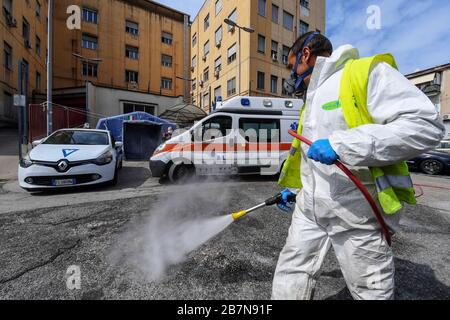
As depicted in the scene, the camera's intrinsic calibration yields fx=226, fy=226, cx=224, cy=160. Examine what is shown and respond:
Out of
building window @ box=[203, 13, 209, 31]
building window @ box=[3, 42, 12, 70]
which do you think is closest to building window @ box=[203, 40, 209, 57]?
building window @ box=[203, 13, 209, 31]

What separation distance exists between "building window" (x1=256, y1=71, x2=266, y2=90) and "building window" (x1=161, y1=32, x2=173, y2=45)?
1424 cm

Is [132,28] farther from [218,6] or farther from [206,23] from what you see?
[218,6]

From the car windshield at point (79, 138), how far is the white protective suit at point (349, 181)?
6.05m

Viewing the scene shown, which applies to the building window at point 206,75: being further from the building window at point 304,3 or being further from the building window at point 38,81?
the building window at point 38,81

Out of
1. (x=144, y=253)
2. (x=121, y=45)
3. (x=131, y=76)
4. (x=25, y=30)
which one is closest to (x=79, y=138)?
(x=144, y=253)

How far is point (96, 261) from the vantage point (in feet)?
7.77

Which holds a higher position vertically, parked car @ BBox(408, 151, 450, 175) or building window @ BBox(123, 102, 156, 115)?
building window @ BBox(123, 102, 156, 115)

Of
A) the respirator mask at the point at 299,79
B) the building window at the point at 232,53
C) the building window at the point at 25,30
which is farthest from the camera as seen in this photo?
the building window at the point at 232,53

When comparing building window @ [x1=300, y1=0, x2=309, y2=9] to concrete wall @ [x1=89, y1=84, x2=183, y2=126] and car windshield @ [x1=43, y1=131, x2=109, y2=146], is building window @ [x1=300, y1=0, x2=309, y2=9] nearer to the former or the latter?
concrete wall @ [x1=89, y1=84, x2=183, y2=126]

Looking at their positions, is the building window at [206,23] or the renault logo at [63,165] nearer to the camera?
the renault logo at [63,165]

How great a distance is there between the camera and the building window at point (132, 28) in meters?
25.1

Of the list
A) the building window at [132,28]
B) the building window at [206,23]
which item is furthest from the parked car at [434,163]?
the building window at [132,28]

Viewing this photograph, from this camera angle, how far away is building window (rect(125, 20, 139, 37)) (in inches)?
990

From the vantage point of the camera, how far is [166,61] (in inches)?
1107
